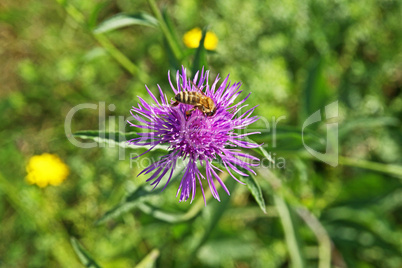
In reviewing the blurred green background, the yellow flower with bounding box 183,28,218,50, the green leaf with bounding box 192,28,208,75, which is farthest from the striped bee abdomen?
the yellow flower with bounding box 183,28,218,50

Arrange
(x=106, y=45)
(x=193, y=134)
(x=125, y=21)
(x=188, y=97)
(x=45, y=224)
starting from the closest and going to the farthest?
(x=188, y=97)
(x=193, y=134)
(x=125, y=21)
(x=106, y=45)
(x=45, y=224)

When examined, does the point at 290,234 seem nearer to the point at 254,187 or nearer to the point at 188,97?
the point at 254,187

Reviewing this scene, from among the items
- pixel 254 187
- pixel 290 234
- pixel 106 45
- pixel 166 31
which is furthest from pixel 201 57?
pixel 290 234

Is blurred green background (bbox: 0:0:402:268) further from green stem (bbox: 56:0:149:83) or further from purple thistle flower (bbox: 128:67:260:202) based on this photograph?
purple thistle flower (bbox: 128:67:260:202)

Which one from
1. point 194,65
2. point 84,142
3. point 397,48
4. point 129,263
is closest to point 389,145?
point 397,48

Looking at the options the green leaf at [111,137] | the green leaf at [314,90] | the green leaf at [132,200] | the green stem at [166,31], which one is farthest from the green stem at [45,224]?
the green leaf at [314,90]

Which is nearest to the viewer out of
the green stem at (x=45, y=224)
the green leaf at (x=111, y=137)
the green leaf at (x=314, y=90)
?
the green leaf at (x=111, y=137)

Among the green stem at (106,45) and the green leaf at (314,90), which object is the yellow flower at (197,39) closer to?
the green stem at (106,45)
